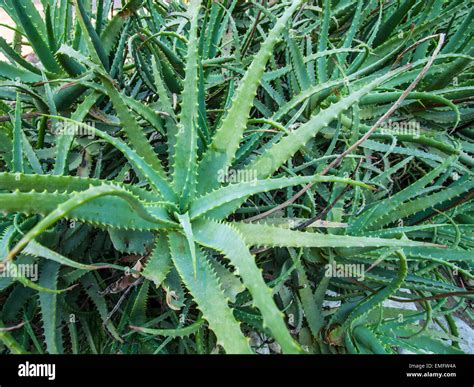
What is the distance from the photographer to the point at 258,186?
714mm

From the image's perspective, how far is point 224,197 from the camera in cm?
73

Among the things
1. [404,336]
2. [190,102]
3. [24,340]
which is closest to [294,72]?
[190,102]

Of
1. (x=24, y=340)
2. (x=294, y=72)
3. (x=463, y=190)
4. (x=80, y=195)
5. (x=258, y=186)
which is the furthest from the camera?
(x=294, y=72)

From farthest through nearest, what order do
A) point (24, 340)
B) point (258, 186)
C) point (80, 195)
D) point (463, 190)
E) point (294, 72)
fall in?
point (294, 72), point (463, 190), point (24, 340), point (258, 186), point (80, 195)

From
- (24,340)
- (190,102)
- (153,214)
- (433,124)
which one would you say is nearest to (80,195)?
(153,214)

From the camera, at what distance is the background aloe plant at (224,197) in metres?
0.72

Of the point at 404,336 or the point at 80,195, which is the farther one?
the point at 404,336

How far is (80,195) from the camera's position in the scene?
50 centimetres

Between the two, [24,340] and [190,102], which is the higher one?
[190,102]

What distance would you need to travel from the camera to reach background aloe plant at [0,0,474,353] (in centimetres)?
72

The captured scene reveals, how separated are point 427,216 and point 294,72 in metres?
0.49
